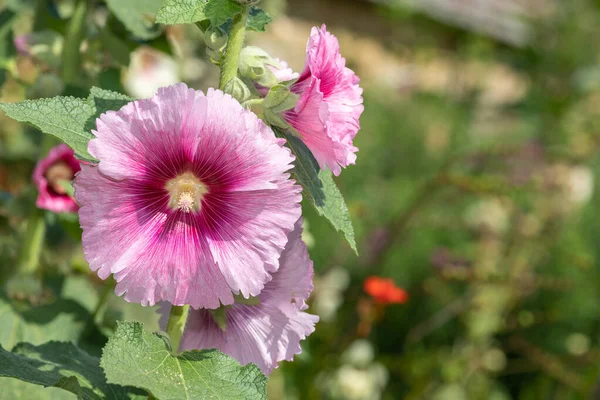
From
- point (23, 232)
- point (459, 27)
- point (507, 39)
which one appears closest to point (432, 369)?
point (23, 232)

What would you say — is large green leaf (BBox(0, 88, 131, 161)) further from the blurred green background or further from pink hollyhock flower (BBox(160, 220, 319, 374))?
the blurred green background

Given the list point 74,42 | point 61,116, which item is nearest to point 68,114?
point 61,116

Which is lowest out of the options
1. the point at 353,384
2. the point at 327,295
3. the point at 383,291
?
the point at 353,384

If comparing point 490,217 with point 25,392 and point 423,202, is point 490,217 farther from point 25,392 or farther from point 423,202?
point 25,392

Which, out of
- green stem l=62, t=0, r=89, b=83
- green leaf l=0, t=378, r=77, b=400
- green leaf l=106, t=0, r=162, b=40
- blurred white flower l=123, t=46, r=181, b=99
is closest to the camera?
green leaf l=0, t=378, r=77, b=400

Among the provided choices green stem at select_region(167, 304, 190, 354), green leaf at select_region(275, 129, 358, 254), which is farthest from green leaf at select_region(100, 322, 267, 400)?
green leaf at select_region(275, 129, 358, 254)

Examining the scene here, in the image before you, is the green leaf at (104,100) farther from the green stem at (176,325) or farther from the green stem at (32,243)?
the green stem at (32,243)
